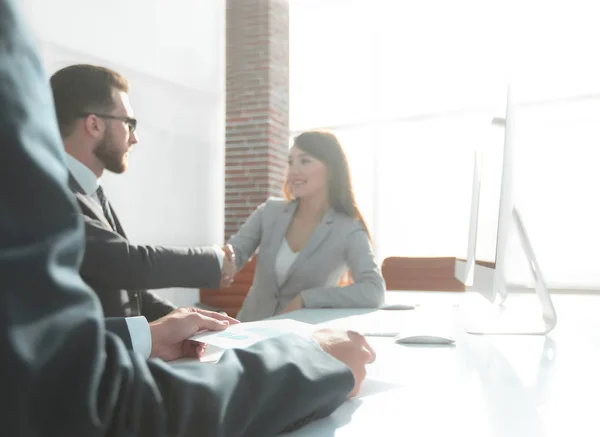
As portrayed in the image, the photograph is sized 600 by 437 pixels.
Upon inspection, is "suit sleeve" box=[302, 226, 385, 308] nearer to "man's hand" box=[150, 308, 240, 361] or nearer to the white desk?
the white desk

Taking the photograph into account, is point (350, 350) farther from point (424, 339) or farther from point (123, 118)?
point (123, 118)

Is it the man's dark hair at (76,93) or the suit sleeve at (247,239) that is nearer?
the man's dark hair at (76,93)

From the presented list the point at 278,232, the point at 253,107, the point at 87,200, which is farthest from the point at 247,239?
the point at 253,107

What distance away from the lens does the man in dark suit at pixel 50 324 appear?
35cm

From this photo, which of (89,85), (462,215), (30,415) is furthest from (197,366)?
(462,215)

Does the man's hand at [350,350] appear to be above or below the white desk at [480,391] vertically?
above

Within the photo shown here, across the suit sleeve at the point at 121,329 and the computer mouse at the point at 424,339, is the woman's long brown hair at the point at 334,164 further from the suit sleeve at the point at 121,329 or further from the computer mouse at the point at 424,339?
the suit sleeve at the point at 121,329

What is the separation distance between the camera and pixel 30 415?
36 centimetres

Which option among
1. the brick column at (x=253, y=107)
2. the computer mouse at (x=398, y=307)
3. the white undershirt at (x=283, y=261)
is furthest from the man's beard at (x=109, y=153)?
the brick column at (x=253, y=107)

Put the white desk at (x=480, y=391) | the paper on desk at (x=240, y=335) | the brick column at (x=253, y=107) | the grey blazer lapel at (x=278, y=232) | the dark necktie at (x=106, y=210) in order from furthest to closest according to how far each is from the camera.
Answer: the brick column at (x=253, y=107)
the grey blazer lapel at (x=278, y=232)
the dark necktie at (x=106, y=210)
the paper on desk at (x=240, y=335)
the white desk at (x=480, y=391)

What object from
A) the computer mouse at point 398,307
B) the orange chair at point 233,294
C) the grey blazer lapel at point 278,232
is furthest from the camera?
the orange chair at point 233,294

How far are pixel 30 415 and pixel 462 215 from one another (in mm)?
6417

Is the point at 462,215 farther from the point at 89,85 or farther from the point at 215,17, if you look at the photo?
the point at 89,85

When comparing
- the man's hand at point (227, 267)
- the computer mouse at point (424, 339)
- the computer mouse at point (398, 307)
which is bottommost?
the computer mouse at point (398, 307)
